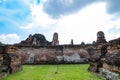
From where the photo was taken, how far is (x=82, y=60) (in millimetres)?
15164

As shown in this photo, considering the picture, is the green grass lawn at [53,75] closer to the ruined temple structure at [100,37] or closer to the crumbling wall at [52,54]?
the crumbling wall at [52,54]

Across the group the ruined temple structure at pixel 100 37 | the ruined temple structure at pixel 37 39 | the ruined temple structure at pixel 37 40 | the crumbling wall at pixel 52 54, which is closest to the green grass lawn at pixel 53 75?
the crumbling wall at pixel 52 54

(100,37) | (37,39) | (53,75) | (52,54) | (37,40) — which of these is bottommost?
(53,75)

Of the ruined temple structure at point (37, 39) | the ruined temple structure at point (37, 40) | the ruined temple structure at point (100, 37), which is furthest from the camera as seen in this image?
the ruined temple structure at point (37, 39)

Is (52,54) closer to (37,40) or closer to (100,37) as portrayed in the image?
(100,37)

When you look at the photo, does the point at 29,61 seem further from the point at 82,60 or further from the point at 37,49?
the point at 82,60

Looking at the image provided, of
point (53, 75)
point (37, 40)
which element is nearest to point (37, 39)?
point (37, 40)

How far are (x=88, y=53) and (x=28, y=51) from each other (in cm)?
566

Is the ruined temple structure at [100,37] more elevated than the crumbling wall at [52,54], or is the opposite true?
the ruined temple structure at [100,37]

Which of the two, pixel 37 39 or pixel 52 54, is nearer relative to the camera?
pixel 52 54

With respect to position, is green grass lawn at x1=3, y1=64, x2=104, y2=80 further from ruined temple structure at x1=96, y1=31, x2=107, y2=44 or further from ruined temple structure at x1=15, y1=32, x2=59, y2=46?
ruined temple structure at x1=15, y1=32, x2=59, y2=46

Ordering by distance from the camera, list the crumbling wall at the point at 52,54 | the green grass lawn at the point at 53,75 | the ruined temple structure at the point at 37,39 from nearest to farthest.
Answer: the green grass lawn at the point at 53,75, the crumbling wall at the point at 52,54, the ruined temple structure at the point at 37,39

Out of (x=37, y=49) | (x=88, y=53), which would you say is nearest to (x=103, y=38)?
(x=88, y=53)

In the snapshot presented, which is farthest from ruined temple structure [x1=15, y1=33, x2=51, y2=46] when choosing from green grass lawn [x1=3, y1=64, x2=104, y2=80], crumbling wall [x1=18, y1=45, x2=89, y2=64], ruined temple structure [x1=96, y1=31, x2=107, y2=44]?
green grass lawn [x1=3, y1=64, x2=104, y2=80]
